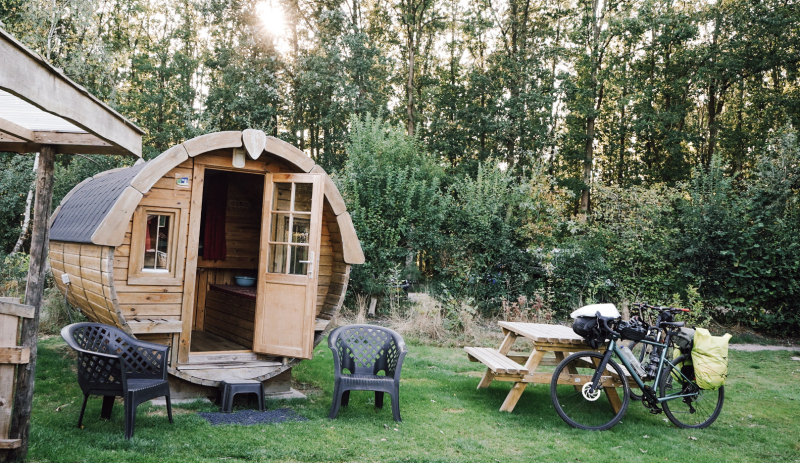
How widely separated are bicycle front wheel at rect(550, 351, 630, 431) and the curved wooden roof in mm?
2474

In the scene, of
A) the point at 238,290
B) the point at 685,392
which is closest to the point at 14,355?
the point at 238,290

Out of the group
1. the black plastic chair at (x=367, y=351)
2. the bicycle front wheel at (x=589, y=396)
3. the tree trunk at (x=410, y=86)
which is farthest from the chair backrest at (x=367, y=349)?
the tree trunk at (x=410, y=86)

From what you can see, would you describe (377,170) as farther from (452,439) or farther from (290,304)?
(452,439)

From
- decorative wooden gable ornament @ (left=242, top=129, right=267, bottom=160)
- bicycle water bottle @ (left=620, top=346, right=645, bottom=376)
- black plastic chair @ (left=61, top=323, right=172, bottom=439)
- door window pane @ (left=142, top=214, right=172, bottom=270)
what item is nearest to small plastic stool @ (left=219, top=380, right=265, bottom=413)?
black plastic chair @ (left=61, top=323, right=172, bottom=439)

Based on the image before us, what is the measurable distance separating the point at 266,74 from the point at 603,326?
56.7 ft

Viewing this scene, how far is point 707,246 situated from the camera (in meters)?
11.0

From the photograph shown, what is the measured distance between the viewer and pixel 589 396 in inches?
211

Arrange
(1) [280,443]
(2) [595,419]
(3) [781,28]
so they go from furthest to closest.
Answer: (3) [781,28] → (2) [595,419] → (1) [280,443]

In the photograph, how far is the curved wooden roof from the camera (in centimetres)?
494

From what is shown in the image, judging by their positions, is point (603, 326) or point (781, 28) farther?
point (781, 28)

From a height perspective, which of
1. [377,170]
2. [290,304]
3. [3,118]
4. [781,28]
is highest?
[781,28]

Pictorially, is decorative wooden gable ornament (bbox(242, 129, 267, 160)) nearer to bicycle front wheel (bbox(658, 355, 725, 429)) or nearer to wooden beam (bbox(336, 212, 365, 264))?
wooden beam (bbox(336, 212, 365, 264))

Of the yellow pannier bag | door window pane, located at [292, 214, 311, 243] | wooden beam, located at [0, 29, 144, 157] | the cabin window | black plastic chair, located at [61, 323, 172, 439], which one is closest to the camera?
wooden beam, located at [0, 29, 144, 157]

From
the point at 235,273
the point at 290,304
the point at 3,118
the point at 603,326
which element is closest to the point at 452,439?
the point at 603,326
